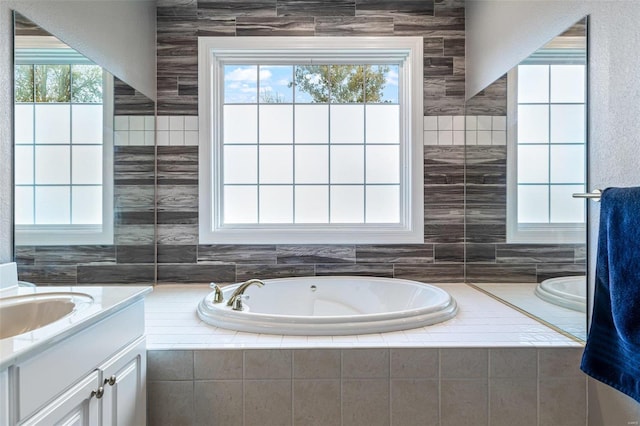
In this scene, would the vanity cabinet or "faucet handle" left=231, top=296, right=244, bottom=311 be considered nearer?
the vanity cabinet

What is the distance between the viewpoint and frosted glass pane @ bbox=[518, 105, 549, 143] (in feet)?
5.73

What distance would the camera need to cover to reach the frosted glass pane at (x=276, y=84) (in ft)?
9.09

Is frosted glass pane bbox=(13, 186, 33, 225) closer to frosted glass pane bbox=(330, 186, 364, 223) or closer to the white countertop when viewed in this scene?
the white countertop

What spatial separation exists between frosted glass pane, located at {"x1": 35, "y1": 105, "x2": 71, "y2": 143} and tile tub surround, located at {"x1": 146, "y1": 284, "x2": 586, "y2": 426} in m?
0.97

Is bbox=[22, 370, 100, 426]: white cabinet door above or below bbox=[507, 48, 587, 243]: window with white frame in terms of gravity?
below

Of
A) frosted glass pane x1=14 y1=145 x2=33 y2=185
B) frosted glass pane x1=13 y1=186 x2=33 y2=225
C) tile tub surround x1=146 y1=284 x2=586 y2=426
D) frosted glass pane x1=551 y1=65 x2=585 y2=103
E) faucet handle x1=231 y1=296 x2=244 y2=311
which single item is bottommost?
tile tub surround x1=146 y1=284 x2=586 y2=426

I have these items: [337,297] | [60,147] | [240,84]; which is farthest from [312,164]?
[60,147]

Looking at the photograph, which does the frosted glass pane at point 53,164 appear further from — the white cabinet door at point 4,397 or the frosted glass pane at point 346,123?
the frosted glass pane at point 346,123

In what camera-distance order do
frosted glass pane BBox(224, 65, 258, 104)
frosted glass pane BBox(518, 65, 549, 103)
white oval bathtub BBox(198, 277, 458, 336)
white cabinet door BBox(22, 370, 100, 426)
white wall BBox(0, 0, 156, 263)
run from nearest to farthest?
1. white cabinet door BBox(22, 370, 100, 426)
2. white wall BBox(0, 0, 156, 263)
3. frosted glass pane BBox(518, 65, 549, 103)
4. white oval bathtub BBox(198, 277, 458, 336)
5. frosted glass pane BBox(224, 65, 258, 104)

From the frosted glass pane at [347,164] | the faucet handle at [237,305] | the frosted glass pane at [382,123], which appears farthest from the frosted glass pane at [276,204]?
the faucet handle at [237,305]

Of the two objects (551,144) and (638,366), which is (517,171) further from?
(638,366)

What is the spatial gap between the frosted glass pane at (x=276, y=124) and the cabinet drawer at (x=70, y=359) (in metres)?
1.70

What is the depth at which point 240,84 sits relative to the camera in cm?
277

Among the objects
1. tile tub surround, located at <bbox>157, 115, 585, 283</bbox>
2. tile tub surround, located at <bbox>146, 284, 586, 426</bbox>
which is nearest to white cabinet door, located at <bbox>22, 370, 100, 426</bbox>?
tile tub surround, located at <bbox>146, 284, 586, 426</bbox>
